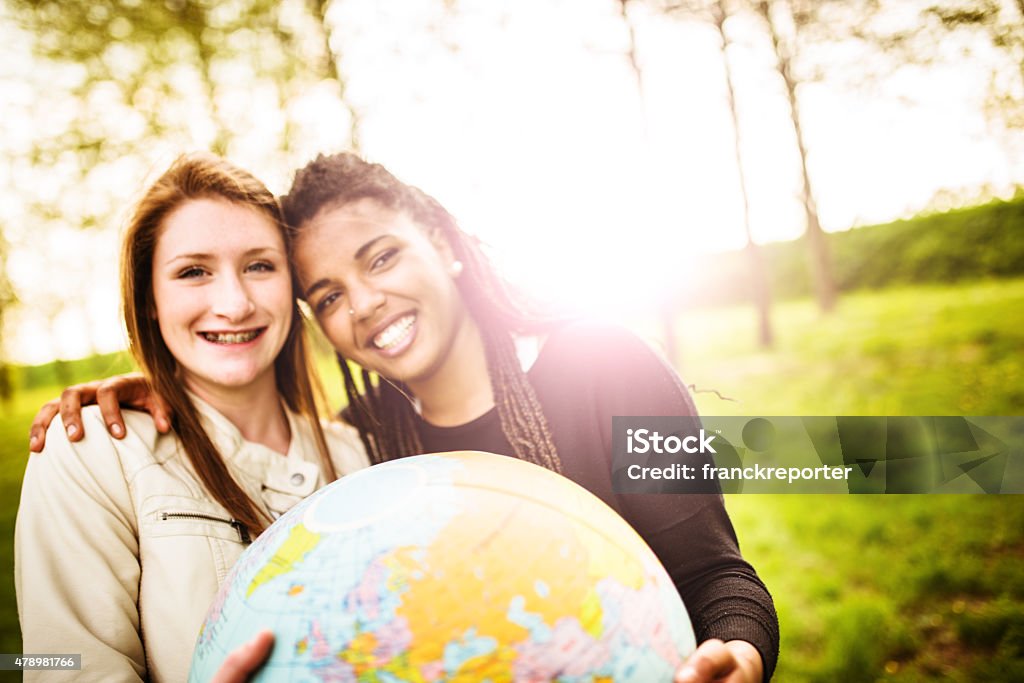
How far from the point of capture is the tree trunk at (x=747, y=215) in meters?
6.19

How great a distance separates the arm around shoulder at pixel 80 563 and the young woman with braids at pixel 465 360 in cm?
74

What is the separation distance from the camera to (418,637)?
98cm

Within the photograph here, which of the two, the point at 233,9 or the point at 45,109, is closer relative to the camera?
the point at 233,9

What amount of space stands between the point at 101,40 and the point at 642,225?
505 cm

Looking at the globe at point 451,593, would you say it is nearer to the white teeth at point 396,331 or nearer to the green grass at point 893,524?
the white teeth at point 396,331

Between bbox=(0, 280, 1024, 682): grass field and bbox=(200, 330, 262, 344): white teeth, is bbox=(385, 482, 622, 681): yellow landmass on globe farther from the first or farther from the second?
bbox=(0, 280, 1024, 682): grass field

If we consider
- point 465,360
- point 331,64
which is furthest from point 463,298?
point 331,64

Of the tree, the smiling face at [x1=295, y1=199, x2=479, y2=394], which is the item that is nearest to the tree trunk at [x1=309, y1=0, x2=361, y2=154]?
the tree

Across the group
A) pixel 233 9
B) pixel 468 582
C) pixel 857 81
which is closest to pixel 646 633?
pixel 468 582

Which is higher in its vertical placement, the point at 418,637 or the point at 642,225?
the point at 642,225

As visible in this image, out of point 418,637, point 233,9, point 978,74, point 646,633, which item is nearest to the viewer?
point 418,637

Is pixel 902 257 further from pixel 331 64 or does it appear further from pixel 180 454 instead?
pixel 180 454

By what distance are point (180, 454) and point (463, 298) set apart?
38.6 inches

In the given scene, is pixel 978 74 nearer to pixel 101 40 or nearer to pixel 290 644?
pixel 290 644
